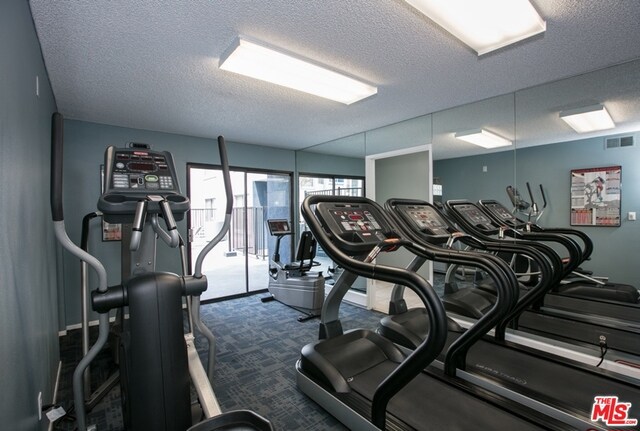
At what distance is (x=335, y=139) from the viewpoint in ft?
16.8

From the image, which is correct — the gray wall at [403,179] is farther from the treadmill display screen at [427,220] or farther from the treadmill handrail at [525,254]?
the treadmill display screen at [427,220]

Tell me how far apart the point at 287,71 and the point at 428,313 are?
83.6 inches

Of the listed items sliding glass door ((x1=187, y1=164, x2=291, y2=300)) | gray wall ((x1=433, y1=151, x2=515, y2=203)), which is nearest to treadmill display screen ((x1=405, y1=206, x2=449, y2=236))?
gray wall ((x1=433, y1=151, x2=515, y2=203))

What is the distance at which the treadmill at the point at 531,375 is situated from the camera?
1.87 m

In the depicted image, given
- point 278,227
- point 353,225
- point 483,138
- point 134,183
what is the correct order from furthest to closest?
point 278,227, point 483,138, point 353,225, point 134,183

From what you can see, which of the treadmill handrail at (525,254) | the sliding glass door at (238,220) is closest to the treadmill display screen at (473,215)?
the treadmill handrail at (525,254)

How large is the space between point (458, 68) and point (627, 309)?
3.10 meters

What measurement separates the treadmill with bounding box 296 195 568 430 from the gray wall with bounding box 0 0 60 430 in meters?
1.41

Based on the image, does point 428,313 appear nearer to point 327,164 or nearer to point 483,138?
point 483,138

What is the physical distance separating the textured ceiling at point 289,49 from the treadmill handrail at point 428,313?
3.99 ft

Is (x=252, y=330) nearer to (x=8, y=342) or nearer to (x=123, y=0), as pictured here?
(x=8, y=342)

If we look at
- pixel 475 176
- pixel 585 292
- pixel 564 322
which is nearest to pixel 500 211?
pixel 475 176

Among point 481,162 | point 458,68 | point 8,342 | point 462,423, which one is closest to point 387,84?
point 458,68

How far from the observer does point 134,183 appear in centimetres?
165
